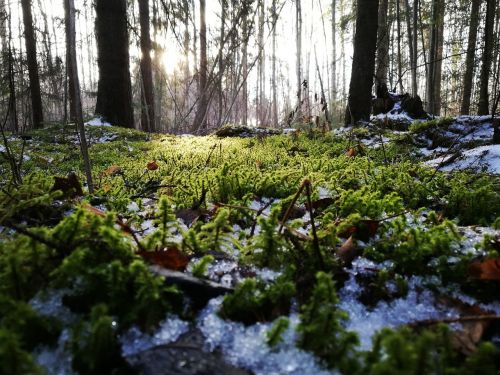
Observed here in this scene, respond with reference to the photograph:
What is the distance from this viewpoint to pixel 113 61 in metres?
8.48

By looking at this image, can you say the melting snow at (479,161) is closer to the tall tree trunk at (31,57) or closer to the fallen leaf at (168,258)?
the fallen leaf at (168,258)

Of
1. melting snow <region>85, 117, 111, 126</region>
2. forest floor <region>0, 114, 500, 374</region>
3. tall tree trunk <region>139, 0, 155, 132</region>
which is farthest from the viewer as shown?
tall tree trunk <region>139, 0, 155, 132</region>

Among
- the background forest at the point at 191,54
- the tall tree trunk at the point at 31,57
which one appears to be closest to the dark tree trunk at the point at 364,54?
the background forest at the point at 191,54

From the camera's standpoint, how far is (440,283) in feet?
3.72

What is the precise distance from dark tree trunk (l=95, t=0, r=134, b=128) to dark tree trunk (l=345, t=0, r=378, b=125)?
537cm

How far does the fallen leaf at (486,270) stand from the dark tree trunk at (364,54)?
6.18 meters

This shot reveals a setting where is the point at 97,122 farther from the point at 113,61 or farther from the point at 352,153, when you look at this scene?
the point at 352,153

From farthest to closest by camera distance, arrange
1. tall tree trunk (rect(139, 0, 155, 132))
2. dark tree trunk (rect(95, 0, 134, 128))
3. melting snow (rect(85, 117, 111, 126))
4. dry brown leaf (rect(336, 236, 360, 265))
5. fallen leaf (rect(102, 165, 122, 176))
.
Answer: tall tree trunk (rect(139, 0, 155, 132)), melting snow (rect(85, 117, 111, 126)), dark tree trunk (rect(95, 0, 134, 128)), fallen leaf (rect(102, 165, 122, 176)), dry brown leaf (rect(336, 236, 360, 265))

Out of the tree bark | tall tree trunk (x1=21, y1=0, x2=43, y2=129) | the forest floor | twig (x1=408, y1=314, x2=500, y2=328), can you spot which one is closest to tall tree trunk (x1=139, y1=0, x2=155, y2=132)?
the tree bark

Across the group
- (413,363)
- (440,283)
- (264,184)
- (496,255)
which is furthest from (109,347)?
(264,184)

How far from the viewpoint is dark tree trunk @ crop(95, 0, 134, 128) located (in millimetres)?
8234

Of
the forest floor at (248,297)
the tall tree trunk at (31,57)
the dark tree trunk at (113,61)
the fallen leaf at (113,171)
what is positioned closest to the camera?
the forest floor at (248,297)

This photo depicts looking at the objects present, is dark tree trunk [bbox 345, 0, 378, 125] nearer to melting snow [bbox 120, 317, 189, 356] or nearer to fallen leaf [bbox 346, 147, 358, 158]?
fallen leaf [bbox 346, 147, 358, 158]

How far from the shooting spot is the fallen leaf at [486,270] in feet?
3.51
